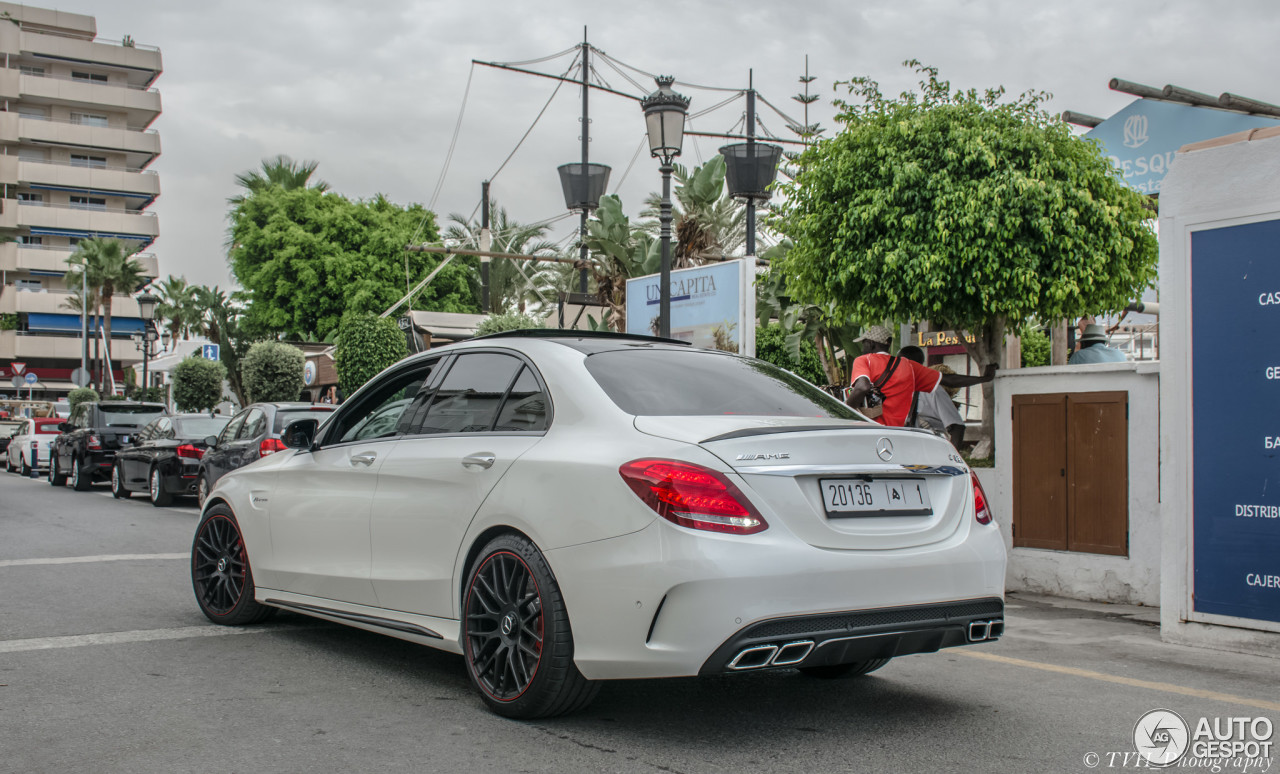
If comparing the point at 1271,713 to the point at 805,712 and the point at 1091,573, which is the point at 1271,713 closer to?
the point at 805,712

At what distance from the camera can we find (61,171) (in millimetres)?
81875

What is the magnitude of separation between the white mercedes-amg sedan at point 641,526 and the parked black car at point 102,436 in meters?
16.4

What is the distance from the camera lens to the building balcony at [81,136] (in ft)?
263

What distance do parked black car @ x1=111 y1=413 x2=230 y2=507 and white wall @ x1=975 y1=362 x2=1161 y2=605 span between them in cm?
1094

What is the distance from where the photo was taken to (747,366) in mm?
5215

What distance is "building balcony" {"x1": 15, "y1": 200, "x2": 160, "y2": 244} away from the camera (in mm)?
80375

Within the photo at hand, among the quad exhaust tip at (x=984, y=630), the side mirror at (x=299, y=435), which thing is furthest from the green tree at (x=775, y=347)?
the quad exhaust tip at (x=984, y=630)

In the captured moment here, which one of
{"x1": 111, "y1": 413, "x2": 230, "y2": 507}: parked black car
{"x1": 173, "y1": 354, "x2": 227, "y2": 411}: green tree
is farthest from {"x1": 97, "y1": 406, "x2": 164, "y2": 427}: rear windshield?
{"x1": 173, "y1": 354, "x2": 227, "y2": 411}: green tree

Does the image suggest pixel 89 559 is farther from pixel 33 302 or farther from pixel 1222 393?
pixel 33 302

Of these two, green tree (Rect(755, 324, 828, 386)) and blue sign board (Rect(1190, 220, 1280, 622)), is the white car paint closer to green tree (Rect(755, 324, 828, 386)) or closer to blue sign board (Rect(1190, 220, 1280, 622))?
blue sign board (Rect(1190, 220, 1280, 622))

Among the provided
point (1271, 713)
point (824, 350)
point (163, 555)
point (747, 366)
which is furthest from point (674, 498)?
point (824, 350)

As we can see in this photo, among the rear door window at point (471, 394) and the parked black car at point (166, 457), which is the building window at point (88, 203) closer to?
the parked black car at point (166, 457)

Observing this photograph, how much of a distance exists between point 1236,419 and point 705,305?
10.3 metres

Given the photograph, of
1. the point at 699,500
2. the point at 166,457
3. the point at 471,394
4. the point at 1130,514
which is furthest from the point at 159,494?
the point at 699,500
